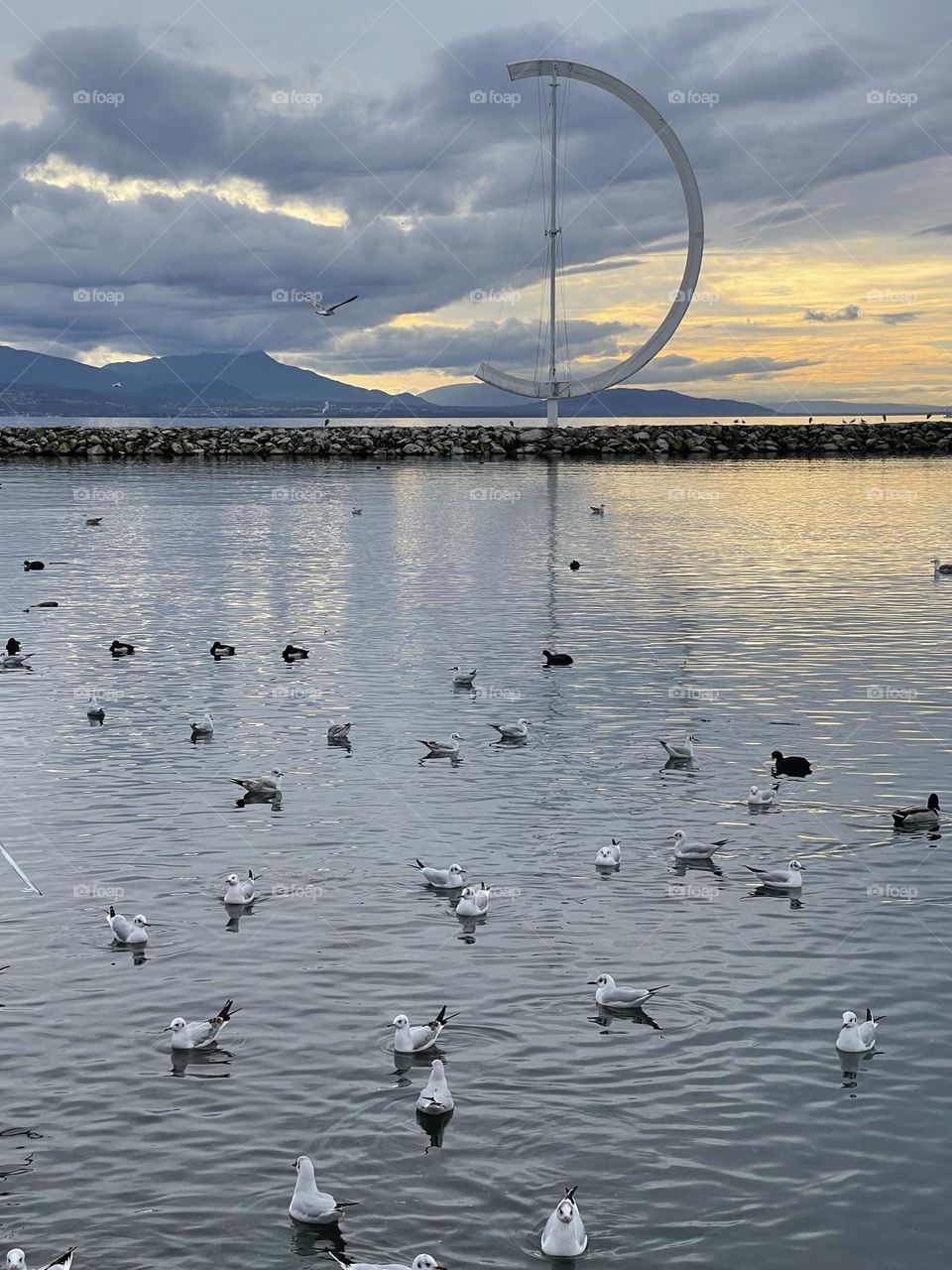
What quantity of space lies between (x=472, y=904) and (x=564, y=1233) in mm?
7093

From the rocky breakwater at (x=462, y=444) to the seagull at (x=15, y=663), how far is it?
114 m

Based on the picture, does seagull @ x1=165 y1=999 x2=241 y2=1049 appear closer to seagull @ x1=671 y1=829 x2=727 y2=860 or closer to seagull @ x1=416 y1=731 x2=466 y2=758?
seagull @ x1=671 y1=829 x2=727 y2=860

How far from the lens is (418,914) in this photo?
1817 cm

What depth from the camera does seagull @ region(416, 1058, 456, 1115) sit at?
1314cm

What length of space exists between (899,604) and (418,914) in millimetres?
31665

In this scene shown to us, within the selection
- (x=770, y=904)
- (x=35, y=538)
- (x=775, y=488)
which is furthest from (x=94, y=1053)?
(x=775, y=488)

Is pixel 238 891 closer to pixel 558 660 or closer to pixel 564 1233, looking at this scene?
pixel 564 1233

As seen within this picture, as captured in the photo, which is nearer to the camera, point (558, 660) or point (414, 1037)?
point (414, 1037)

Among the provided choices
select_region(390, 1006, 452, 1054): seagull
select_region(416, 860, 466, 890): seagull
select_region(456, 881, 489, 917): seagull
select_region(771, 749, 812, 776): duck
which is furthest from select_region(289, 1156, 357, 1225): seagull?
select_region(771, 749, 812, 776): duck

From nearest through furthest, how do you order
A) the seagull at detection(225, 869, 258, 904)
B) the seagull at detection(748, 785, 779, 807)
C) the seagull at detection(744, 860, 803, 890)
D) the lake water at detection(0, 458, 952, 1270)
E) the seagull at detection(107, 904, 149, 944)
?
the lake water at detection(0, 458, 952, 1270), the seagull at detection(107, 904, 149, 944), the seagull at detection(225, 869, 258, 904), the seagull at detection(744, 860, 803, 890), the seagull at detection(748, 785, 779, 807)

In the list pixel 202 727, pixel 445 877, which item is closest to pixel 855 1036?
pixel 445 877

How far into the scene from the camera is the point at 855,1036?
14.2 metres

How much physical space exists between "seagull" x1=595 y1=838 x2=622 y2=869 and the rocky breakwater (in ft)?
423

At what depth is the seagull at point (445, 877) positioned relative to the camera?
18859 mm
